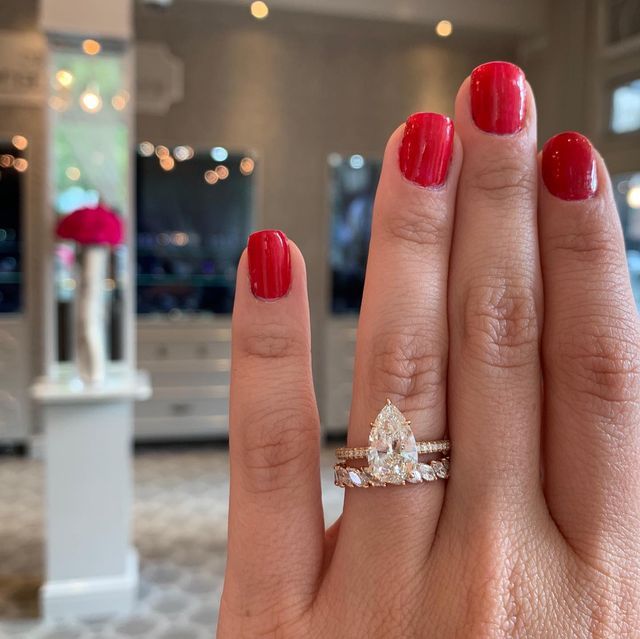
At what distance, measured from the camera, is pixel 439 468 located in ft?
1.39

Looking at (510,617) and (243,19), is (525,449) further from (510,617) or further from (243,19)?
(243,19)

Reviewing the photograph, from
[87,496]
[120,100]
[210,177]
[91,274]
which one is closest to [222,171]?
[210,177]

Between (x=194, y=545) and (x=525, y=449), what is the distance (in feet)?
7.77

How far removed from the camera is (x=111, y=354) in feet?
7.16

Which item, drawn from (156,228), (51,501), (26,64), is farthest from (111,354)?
(26,64)

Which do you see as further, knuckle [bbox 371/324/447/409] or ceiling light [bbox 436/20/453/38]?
ceiling light [bbox 436/20/453/38]

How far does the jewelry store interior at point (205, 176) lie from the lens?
2168 millimetres

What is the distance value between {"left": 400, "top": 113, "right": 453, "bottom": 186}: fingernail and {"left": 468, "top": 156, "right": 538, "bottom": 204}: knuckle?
1.1 inches

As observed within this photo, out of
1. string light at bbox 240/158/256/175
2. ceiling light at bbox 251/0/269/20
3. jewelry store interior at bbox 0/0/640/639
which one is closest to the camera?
jewelry store interior at bbox 0/0/640/639

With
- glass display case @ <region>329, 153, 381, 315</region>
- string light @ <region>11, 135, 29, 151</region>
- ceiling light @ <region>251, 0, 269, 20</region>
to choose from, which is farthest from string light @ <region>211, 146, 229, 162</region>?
string light @ <region>11, 135, 29, 151</region>

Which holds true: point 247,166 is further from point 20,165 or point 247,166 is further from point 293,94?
point 20,165

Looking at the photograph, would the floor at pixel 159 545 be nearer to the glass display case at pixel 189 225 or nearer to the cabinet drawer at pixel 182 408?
the cabinet drawer at pixel 182 408

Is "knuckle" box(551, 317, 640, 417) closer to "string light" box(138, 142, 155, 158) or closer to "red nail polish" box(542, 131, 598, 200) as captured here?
"red nail polish" box(542, 131, 598, 200)

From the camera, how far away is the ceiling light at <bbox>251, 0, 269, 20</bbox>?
A: 3.52m
